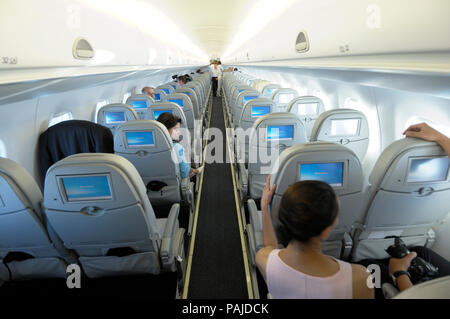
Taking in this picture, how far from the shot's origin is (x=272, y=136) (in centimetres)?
307

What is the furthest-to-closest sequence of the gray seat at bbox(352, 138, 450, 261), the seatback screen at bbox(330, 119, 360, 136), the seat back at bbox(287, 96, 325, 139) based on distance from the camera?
the seat back at bbox(287, 96, 325, 139) < the seatback screen at bbox(330, 119, 360, 136) < the gray seat at bbox(352, 138, 450, 261)

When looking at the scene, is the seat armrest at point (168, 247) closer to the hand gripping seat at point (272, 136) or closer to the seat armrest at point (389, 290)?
the hand gripping seat at point (272, 136)

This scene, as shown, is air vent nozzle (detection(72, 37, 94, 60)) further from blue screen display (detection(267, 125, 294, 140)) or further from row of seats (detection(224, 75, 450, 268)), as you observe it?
row of seats (detection(224, 75, 450, 268))

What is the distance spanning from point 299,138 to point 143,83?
9.41 meters

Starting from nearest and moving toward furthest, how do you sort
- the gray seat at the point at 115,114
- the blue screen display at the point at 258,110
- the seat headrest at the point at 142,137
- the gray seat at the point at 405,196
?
1. the gray seat at the point at 405,196
2. the seat headrest at the point at 142,137
3. the gray seat at the point at 115,114
4. the blue screen display at the point at 258,110

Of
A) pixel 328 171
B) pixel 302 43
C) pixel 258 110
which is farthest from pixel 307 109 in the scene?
pixel 328 171

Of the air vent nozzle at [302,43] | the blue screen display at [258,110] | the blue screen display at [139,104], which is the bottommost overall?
the blue screen display at [258,110]

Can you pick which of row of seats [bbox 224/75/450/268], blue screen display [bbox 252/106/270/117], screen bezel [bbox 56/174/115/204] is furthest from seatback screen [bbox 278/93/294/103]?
screen bezel [bbox 56/174/115/204]

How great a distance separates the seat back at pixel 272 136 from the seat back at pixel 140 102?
364 cm

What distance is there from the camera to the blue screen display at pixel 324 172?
1801 millimetres

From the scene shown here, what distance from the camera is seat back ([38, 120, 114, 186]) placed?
342cm

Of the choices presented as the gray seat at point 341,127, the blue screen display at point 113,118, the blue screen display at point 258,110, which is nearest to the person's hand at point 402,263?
the gray seat at point 341,127

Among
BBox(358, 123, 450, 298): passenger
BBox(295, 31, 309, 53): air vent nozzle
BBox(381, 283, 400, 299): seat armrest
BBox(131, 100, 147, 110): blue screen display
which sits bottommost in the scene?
BBox(381, 283, 400, 299): seat armrest

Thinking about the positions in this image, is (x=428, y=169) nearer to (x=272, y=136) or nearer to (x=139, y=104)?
(x=272, y=136)
